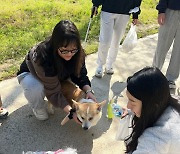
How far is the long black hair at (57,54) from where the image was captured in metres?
2.25

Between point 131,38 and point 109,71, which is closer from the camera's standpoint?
point 131,38

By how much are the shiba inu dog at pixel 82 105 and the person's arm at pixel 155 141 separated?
80 cm

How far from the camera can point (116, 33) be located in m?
3.38

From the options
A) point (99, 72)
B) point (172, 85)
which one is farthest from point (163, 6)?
A: point (99, 72)

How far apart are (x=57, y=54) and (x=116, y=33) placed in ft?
3.80

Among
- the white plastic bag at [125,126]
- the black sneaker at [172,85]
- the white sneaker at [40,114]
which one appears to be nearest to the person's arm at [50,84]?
the white sneaker at [40,114]

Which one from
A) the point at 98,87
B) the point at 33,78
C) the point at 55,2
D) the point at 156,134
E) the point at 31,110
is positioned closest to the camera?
the point at 156,134

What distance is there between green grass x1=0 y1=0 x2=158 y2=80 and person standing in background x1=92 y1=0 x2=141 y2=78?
60 cm

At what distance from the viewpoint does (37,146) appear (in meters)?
2.45

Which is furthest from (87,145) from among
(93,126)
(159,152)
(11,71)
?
(11,71)

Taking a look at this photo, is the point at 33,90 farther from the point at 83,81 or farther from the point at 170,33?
the point at 170,33

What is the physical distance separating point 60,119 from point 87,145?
0.41 meters

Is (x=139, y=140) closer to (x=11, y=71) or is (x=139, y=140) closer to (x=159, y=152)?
(x=159, y=152)

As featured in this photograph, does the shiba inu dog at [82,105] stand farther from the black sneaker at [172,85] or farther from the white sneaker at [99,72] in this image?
the black sneaker at [172,85]
